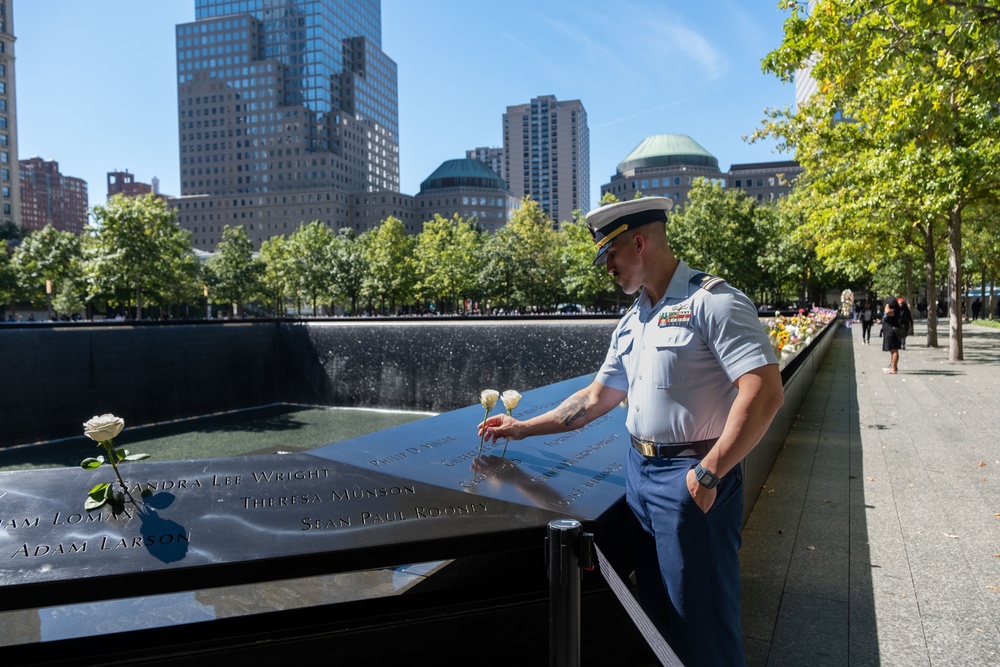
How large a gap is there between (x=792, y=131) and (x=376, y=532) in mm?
22229

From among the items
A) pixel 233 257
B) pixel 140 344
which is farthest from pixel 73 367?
pixel 233 257

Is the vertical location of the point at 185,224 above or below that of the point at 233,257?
above

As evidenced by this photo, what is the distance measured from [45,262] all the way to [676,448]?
5446cm

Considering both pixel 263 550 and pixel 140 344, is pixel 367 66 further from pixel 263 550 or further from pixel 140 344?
pixel 263 550

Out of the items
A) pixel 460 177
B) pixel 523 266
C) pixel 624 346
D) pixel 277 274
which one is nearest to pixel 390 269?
pixel 523 266

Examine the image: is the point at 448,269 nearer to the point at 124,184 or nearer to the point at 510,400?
the point at 510,400

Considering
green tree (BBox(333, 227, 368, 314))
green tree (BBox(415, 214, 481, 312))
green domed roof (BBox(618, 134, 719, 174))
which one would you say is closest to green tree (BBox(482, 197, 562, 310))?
green tree (BBox(415, 214, 481, 312))

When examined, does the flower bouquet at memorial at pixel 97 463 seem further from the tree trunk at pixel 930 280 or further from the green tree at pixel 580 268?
A: the green tree at pixel 580 268

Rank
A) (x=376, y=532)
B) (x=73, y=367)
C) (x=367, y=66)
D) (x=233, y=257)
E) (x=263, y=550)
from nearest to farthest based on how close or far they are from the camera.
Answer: (x=263, y=550) < (x=376, y=532) < (x=73, y=367) < (x=233, y=257) < (x=367, y=66)

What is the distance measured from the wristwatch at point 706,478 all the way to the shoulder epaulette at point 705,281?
58 cm

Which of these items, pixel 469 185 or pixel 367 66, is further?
pixel 367 66

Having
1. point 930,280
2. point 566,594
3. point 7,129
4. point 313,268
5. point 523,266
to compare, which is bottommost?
point 566,594

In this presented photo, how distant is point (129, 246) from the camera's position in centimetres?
3538

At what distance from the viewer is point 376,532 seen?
212 centimetres
